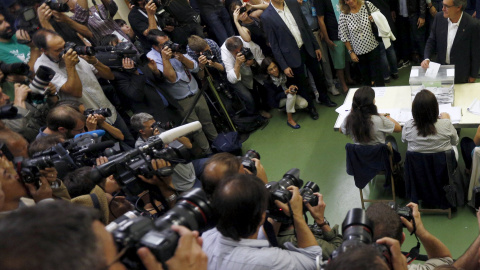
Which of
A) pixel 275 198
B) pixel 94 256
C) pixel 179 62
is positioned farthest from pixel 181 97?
pixel 94 256

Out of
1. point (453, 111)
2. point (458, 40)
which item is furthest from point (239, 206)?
point (458, 40)

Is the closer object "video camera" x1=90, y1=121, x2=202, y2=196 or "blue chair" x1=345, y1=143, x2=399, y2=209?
"video camera" x1=90, y1=121, x2=202, y2=196

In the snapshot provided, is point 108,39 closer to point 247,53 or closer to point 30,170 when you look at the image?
point 247,53

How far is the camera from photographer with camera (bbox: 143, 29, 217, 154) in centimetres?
425

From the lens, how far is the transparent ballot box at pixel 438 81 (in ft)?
12.1

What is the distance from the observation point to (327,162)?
14.2 feet

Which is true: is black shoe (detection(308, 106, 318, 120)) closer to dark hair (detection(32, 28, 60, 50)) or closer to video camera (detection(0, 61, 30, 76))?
dark hair (detection(32, 28, 60, 50))

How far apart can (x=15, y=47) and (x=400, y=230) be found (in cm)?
338

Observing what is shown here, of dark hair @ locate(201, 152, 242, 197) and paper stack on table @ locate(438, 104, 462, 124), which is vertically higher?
dark hair @ locate(201, 152, 242, 197)

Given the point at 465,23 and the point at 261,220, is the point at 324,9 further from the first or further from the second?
the point at 261,220

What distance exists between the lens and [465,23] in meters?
3.92

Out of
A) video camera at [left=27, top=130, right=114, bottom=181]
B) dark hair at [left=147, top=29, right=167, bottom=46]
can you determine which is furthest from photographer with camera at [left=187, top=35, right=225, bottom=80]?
video camera at [left=27, top=130, right=114, bottom=181]

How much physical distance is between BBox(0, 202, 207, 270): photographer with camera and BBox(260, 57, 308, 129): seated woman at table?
3838 millimetres

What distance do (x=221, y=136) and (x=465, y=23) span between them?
260cm
